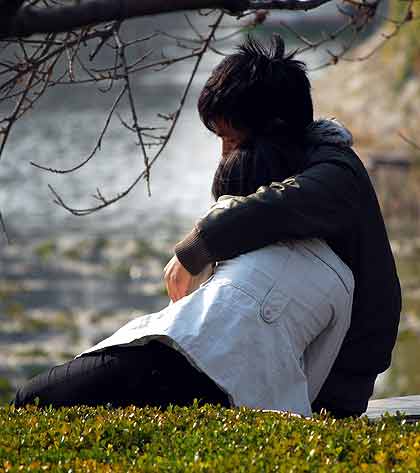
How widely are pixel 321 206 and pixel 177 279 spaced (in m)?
0.51

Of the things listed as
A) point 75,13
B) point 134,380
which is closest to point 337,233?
point 134,380

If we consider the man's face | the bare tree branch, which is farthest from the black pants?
the bare tree branch

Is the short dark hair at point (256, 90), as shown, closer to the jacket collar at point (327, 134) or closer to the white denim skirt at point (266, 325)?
the jacket collar at point (327, 134)

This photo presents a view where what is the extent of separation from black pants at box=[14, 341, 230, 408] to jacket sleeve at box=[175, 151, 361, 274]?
0.32m

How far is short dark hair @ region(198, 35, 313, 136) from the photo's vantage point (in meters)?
3.63

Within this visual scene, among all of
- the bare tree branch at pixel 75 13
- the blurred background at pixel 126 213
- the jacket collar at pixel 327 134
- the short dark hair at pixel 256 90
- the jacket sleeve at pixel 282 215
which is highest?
the bare tree branch at pixel 75 13

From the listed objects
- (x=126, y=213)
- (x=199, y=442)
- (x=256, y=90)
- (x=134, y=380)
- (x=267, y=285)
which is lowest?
(x=126, y=213)

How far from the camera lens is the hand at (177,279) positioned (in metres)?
3.62

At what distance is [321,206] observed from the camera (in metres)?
3.46

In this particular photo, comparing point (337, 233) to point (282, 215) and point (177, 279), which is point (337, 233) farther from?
point (177, 279)

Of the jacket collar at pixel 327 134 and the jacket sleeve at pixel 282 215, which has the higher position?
the jacket collar at pixel 327 134

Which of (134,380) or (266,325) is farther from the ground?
(266,325)

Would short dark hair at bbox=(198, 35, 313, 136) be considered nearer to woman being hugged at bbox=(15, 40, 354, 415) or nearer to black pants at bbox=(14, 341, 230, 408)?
woman being hugged at bbox=(15, 40, 354, 415)

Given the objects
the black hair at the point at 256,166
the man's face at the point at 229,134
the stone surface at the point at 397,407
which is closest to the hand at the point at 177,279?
the black hair at the point at 256,166
